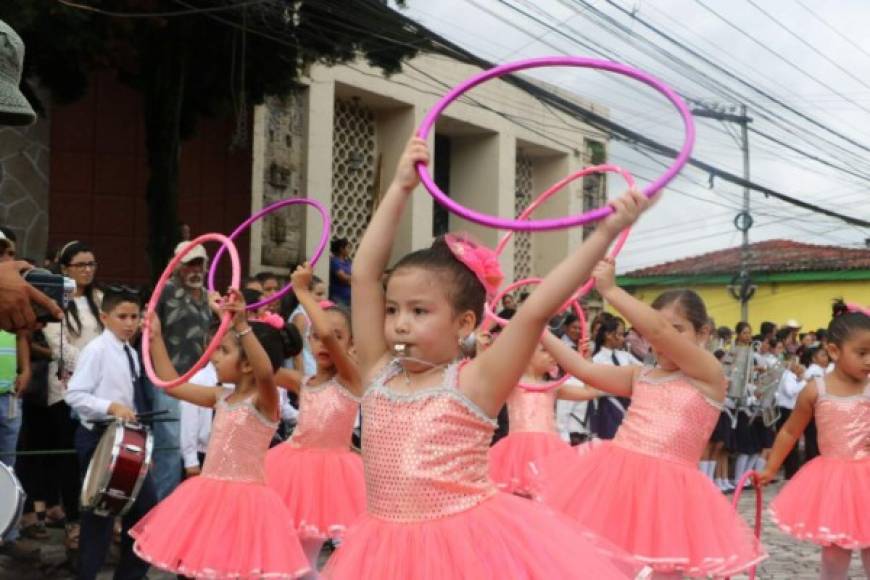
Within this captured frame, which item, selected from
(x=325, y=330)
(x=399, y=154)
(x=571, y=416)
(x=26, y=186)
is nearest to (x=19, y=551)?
(x=325, y=330)

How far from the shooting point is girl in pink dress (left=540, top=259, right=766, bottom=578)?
5.67 m

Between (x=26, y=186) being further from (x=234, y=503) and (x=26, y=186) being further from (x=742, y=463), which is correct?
(x=742, y=463)

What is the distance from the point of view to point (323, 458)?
7.12 metres

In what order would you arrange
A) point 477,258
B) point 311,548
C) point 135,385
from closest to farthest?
1. point 477,258
2. point 311,548
3. point 135,385

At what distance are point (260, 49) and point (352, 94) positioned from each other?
523 cm

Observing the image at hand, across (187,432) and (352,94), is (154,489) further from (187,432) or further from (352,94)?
(352,94)

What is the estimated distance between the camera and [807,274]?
125 ft

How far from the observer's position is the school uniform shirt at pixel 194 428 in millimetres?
8469

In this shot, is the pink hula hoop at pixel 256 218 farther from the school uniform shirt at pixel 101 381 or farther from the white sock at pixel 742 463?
the white sock at pixel 742 463

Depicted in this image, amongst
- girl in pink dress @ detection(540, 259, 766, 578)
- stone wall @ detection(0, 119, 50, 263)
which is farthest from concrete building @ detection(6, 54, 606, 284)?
girl in pink dress @ detection(540, 259, 766, 578)

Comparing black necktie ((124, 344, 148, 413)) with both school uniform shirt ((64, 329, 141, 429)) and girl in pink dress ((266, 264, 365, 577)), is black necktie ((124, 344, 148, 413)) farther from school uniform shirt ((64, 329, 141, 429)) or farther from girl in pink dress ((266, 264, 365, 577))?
girl in pink dress ((266, 264, 365, 577))

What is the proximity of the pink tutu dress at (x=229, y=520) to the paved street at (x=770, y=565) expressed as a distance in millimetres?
1874

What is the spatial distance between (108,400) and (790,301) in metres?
34.9

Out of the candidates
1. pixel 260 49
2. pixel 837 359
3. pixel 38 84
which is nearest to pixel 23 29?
pixel 38 84
